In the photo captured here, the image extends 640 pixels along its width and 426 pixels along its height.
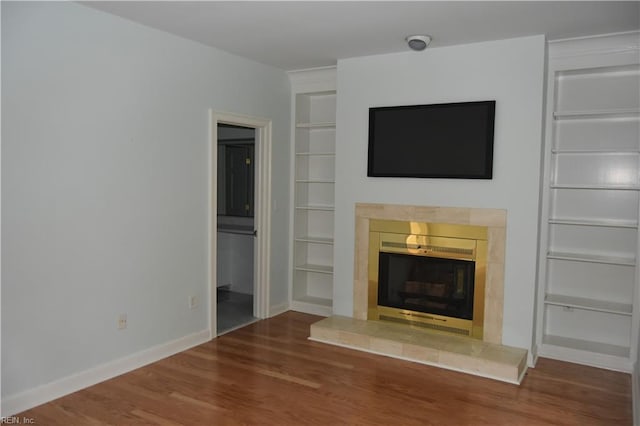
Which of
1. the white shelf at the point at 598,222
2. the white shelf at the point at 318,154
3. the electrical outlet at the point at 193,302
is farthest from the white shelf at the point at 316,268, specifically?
the white shelf at the point at 598,222

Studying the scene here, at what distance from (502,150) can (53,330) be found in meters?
3.64

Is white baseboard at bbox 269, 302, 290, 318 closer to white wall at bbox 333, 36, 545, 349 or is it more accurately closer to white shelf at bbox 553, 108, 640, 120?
white wall at bbox 333, 36, 545, 349

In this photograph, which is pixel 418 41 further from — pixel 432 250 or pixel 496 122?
pixel 432 250

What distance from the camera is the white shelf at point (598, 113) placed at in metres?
3.97

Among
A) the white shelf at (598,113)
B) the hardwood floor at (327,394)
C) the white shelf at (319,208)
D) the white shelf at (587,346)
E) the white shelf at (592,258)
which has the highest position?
the white shelf at (598,113)

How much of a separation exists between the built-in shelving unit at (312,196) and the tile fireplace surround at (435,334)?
2.40 feet

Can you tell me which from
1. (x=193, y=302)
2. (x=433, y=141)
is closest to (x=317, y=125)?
(x=433, y=141)

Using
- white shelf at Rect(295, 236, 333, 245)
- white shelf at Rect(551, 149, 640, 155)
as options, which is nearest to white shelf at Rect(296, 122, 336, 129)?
white shelf at Rect(295, 236, 333, 245)

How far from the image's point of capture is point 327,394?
3576 mm

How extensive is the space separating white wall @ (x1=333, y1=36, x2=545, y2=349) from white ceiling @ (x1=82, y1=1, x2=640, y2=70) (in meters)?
0.21

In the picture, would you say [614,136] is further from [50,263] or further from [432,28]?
[50,263]

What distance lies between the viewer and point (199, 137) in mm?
4457

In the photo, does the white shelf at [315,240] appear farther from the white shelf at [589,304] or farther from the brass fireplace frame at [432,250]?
the white shelf at [589,304]

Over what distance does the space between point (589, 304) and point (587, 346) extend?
0.38 metres
